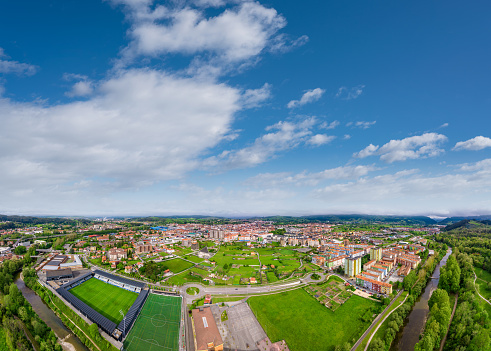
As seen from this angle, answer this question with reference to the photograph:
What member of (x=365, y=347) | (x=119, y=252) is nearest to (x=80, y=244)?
(x=119, y=252)

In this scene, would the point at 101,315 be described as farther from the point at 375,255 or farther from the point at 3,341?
the point at 375,255

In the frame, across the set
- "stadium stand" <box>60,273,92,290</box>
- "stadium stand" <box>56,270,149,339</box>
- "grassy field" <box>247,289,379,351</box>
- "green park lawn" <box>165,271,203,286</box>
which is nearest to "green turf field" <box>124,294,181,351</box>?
"stadium stand" <box>56,270,149,339</box>

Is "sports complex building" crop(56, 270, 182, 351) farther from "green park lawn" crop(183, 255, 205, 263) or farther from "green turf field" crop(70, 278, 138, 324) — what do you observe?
"green park lawn" crop(183, 255, 205, 263)

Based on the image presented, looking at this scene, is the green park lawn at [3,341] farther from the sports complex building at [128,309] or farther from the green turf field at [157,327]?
the green turf field at [157,327]

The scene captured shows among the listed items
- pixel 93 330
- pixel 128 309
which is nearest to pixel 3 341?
pixel 93 330

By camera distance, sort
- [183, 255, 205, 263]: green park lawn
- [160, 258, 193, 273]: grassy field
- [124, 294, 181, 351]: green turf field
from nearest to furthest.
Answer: [124, 294, 181, 351]: green turf field, [160, 258, 193, 273]: grassy field, [183, 255, 205, 263]: green park lawn

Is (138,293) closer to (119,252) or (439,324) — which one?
(119,252)
